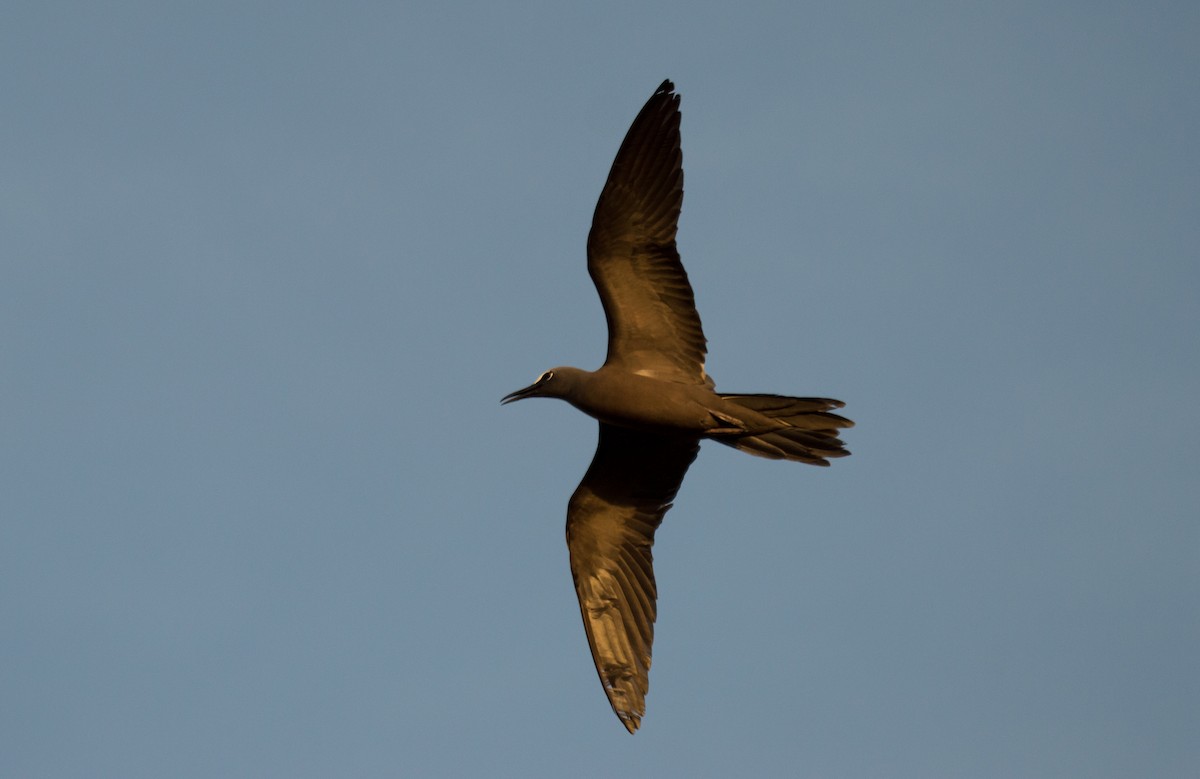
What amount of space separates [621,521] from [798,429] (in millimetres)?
2300

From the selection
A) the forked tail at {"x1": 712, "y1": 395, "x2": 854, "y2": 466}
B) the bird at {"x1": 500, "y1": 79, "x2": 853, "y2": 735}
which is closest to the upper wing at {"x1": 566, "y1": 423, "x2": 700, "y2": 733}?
the bird at {"x1": 500, "y1": 79, "x2": 853, "y2": 735}

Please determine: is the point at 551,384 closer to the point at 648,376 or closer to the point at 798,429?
the point at 648,376

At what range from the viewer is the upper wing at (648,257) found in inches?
610

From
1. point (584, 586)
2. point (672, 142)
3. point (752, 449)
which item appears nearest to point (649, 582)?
point (584, 586)

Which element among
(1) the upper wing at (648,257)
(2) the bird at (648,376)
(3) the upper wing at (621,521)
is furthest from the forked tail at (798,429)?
(3) the upper wing at (621,521)

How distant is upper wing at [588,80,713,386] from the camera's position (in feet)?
50.8

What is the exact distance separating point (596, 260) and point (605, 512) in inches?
108

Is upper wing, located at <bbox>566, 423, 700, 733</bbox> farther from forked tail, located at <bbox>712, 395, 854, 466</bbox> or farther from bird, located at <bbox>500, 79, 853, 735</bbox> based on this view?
forked tail, located at <bbox>712, 395, 854, 466</bbox>

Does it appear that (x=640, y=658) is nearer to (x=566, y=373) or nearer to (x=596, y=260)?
(x=566, y=373)

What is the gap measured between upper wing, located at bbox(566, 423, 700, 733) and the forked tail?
3.30ft

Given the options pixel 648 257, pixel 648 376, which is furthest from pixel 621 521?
pixel 648 257

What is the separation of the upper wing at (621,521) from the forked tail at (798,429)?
1.01 metres

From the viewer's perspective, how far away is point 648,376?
15.7 m

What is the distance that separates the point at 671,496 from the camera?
16656 mm
